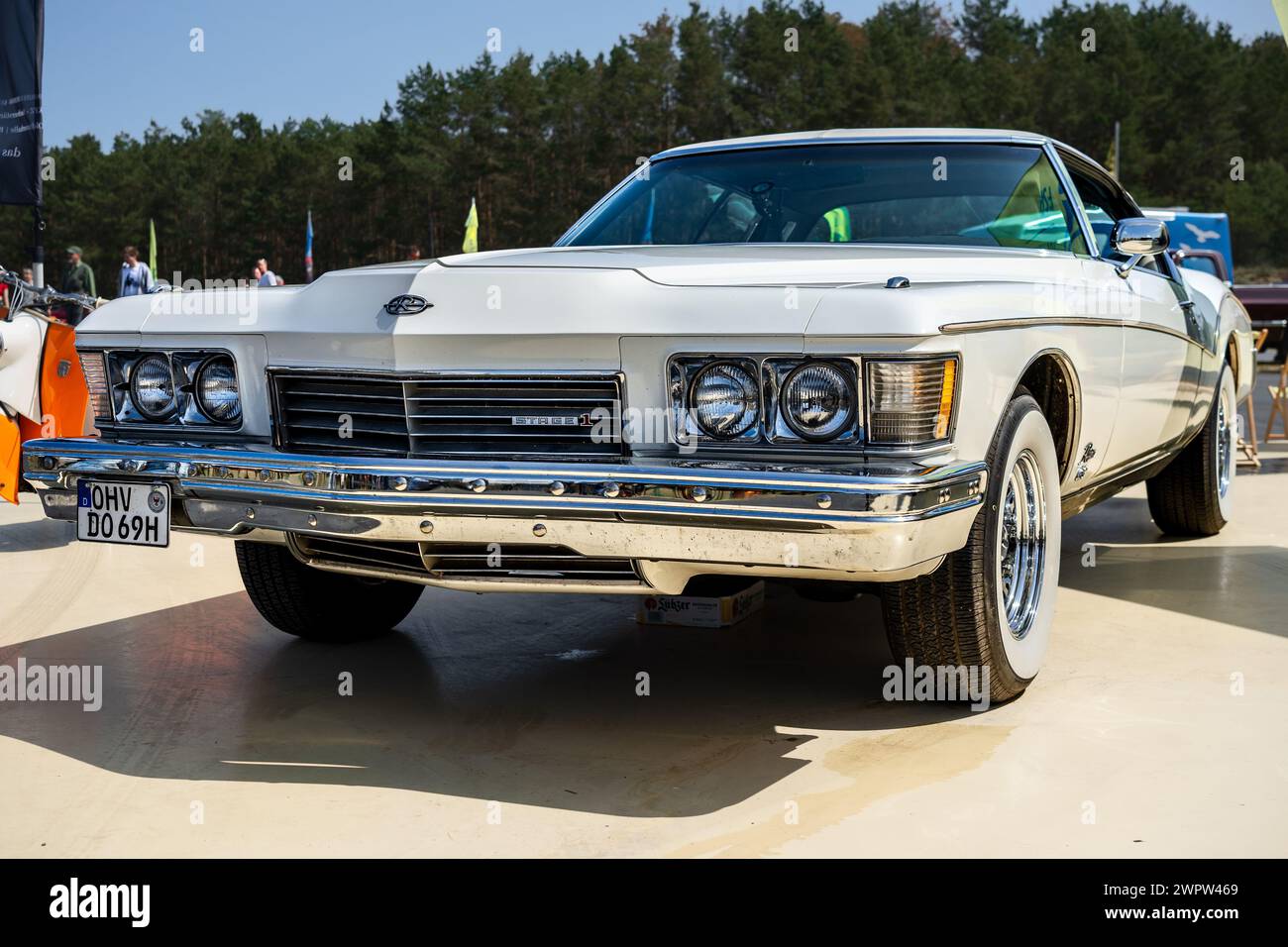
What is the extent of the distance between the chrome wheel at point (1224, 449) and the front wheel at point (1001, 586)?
2.73m

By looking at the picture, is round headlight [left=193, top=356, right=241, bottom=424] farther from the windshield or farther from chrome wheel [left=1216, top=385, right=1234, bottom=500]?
chrome wheel [left=1216, top=385, right=1234, bottom=500]

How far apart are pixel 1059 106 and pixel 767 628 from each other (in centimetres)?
6651

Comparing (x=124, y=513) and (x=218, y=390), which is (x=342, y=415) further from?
(x=124, y=513)

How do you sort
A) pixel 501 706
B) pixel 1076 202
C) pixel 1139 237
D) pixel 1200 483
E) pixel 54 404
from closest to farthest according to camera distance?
pixel 501 706, pixel 1139 237, pixel 1076 202, pixel 1200 483, pixel 54 404

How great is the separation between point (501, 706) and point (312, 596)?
878 millimetres

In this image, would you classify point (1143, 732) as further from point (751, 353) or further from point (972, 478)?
point (751, 353)

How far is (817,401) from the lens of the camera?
274 cm

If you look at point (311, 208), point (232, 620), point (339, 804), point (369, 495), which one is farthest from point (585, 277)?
point (311, 208)

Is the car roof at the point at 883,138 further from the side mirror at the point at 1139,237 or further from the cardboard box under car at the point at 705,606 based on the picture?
the cardboard box under car at the point at 705,606

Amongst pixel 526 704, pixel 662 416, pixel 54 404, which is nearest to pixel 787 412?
pixel 662 416

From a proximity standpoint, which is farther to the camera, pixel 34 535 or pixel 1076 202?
pixel 34 535

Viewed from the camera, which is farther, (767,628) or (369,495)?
(767,628)

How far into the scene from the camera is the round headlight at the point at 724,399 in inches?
110
